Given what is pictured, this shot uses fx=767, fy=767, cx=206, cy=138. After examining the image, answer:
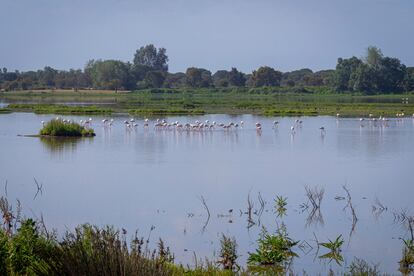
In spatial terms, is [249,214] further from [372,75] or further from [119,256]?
[372,75]

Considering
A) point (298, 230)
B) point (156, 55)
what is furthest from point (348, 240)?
point (156, 55)

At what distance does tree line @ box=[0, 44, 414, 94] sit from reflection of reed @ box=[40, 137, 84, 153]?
7390cm

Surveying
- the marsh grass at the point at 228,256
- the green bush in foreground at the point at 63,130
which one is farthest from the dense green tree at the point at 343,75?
the marsh grass at the point at 228,256

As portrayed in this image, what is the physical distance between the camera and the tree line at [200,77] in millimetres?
100562

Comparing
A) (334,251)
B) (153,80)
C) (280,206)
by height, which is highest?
(153,80)

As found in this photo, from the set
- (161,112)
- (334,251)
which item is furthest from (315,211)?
(161,112)

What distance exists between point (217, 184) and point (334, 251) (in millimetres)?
6689

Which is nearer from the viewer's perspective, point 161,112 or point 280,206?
point 280,206

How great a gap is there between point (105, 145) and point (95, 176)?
8871mm

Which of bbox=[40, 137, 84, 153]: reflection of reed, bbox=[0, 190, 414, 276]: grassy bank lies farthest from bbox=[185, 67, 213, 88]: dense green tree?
bbox=[0, 190, 414, 276]: grassy bank

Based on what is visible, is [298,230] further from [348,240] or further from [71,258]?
[71,258]

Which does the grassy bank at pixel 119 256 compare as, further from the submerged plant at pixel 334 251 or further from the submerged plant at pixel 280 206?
the submerged plant at pixel 280 206

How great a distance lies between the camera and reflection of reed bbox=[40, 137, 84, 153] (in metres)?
26.5

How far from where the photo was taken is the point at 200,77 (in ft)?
402
